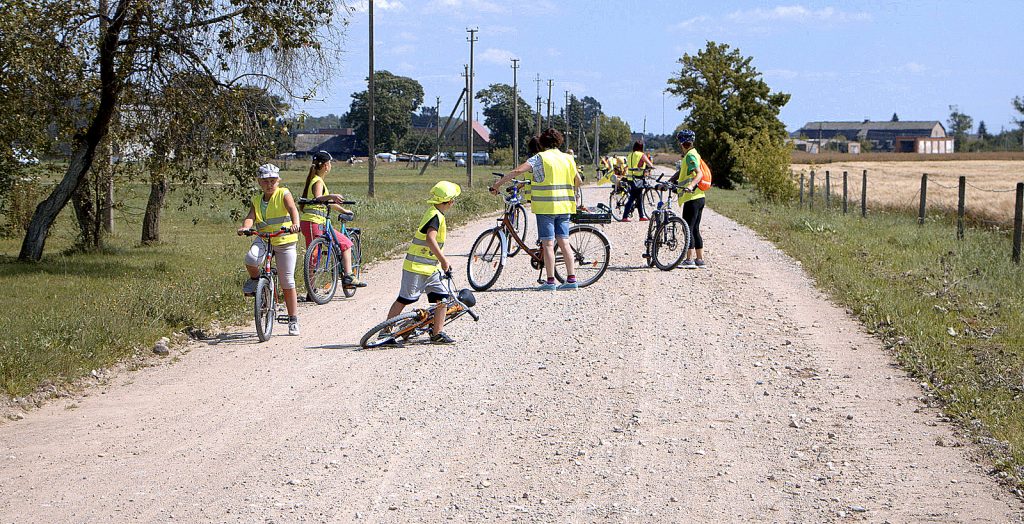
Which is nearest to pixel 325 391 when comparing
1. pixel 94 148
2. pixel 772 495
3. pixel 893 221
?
pixel 772 495

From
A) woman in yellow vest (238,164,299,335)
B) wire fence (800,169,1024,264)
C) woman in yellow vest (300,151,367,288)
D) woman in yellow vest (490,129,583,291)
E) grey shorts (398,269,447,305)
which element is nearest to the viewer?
grey shorts (398,269,447,305)

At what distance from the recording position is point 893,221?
24.7 meters

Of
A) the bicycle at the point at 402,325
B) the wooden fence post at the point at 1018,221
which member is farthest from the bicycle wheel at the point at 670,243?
the bicycle at the point at 402,325

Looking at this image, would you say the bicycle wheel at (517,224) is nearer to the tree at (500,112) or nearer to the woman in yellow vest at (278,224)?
the woman in yellow vest at (278,224)

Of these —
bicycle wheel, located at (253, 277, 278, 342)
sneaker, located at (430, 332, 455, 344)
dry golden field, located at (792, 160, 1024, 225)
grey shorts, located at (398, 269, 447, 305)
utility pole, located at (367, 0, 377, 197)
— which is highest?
utility pole, located at (367, 0, 377, 197)

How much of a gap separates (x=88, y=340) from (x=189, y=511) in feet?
14.2

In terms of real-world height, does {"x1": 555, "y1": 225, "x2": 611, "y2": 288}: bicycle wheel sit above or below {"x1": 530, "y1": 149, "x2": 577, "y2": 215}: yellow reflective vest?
below

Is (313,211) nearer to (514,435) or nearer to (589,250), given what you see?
(589,250)

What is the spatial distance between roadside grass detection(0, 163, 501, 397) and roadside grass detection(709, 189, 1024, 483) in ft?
20.0

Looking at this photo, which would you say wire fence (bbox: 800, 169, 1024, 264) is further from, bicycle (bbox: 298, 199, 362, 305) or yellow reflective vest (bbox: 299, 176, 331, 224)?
yellow reflective vest (bbox: 299, 176, 331, 224)

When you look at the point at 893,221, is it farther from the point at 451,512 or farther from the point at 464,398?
the point at 451,512

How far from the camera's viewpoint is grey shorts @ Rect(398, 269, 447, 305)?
31.2 ft

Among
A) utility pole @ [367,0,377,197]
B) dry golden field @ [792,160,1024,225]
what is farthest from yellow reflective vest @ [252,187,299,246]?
utility pole @ [367,0,377,197]

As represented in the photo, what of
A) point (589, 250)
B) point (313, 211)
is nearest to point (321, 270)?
point (313, 211)
